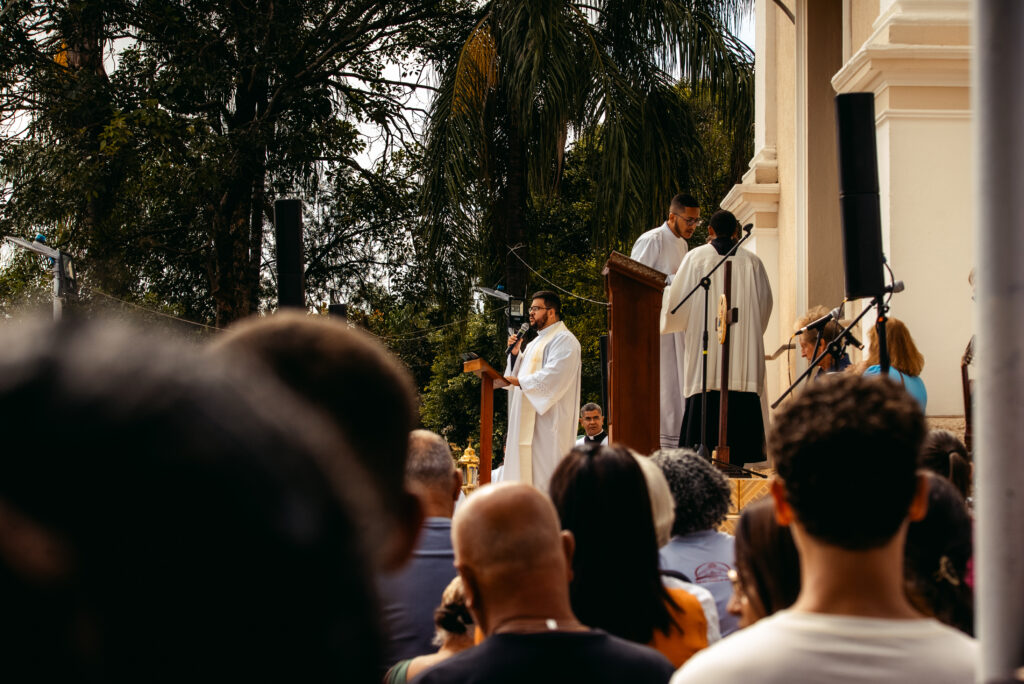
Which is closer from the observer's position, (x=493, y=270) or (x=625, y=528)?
(x=625, y=528)

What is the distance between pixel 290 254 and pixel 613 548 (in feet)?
6.79

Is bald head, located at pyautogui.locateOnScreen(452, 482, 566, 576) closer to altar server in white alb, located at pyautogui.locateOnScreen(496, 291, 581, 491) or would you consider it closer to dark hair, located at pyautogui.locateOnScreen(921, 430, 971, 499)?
dark hair, located at pyautogui.locateOnScreen(921, 430, 971, 499)

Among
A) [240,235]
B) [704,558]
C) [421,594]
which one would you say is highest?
[240,235]

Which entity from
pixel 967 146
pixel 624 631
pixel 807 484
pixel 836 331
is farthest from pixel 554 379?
pixel 807 484

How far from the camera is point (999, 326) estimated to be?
142 cm

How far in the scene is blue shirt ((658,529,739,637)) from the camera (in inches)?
128

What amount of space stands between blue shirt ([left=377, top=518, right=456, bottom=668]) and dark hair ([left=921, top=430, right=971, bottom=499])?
1629mm

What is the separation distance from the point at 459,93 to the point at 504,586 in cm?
1425

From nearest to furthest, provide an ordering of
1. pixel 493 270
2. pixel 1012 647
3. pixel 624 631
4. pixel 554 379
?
pixel 1012 647 → pixel 624 631 → pixel 554 379 → pixel 493 270

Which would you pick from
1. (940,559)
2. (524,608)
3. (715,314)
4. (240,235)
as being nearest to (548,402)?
(715,314)

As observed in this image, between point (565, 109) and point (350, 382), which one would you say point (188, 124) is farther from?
point (350, 382)

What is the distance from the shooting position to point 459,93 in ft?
52.0

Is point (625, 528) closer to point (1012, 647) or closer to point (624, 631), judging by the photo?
point (624, 631)

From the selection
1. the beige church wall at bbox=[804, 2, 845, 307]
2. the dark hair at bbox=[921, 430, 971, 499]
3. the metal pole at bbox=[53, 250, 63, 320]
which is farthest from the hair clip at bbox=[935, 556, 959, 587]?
the metal pole at bbox=[53, 250, 63, 320]
